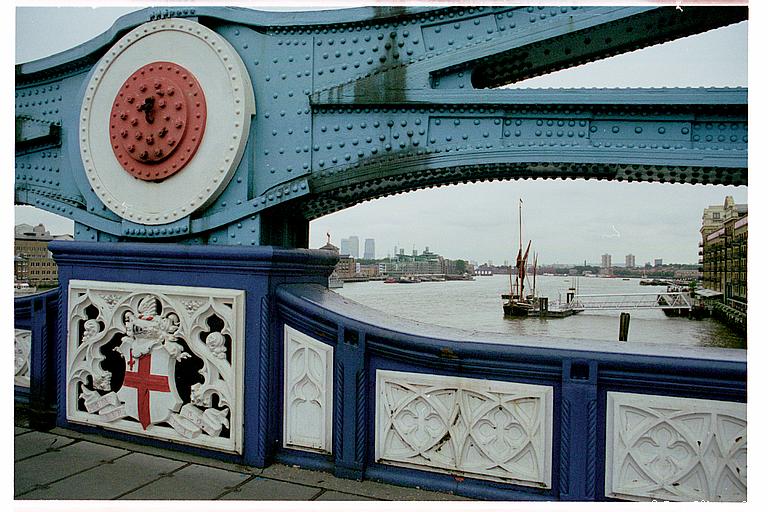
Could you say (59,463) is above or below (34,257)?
below

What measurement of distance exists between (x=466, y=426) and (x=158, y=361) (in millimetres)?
1836

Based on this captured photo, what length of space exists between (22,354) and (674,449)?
4.08 m

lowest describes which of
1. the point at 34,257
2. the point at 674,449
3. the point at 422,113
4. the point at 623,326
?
the point at 674,449

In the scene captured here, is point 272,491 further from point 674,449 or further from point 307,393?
point 674,449

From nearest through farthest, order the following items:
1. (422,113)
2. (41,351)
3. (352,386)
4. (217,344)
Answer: (352,386) < (422,113) < (217,344) < (41,351)

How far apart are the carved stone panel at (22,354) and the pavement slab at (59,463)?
0.89 m

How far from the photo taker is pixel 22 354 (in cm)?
404

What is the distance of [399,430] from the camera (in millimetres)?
2934

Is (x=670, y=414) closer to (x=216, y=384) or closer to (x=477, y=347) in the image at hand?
(x=477, y=347)

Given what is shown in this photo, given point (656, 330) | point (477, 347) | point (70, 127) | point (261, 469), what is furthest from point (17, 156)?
point (656, 330)

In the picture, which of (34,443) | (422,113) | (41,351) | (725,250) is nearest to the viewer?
(725,250)

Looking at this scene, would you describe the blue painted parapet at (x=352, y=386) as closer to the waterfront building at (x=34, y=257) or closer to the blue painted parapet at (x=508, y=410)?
the blue painted parapet at (x=508, y=410)

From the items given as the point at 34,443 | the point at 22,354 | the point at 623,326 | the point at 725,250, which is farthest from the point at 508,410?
the point at 22,354

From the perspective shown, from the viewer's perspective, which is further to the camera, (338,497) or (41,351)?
(41,351)
